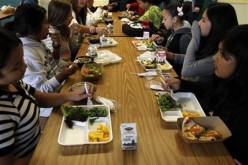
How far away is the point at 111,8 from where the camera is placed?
16.5 ft

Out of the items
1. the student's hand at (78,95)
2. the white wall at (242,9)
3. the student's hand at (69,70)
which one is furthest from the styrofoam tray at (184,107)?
the white wall at (242,9)

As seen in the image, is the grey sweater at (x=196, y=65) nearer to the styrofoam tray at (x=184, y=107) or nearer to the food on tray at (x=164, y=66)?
the food on tray at (x=164, y=66)

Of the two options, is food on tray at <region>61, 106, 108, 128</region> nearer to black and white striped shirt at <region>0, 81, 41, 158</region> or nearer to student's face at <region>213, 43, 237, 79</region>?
black and white striped shirt at <region>0, 81, 41, 158</region>

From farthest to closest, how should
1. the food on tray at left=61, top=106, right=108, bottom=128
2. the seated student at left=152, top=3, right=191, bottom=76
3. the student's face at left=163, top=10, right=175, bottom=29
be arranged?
the student's face at left=163, top=10, right=175, bottom=29 < the seated student at left=152, top=3, right=191, bottom=76 < the food on tray at left=61, top=106, right=108, bottom=128

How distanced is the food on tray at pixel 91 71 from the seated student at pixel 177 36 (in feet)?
2.63

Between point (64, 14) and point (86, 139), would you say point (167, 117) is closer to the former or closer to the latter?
Result: point (86, 139)

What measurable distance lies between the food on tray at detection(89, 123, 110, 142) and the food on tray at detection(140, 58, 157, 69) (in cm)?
87

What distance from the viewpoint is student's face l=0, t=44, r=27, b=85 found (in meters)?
0.98

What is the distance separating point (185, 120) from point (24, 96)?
0.75 meters

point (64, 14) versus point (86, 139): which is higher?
point (64, 14)

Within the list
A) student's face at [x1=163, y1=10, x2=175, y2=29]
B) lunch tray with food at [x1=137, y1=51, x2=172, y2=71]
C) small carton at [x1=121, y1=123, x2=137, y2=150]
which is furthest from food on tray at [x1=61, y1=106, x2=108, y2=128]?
student's face at [x1=163, y1=10, x2=175, y2=29]

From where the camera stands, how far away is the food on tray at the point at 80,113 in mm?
1201

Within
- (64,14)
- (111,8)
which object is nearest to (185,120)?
(64,14)

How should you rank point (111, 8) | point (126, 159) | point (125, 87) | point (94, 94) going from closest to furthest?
point (126, 159) < point (94, 94) < point (125, 87) < point (111, 8)
